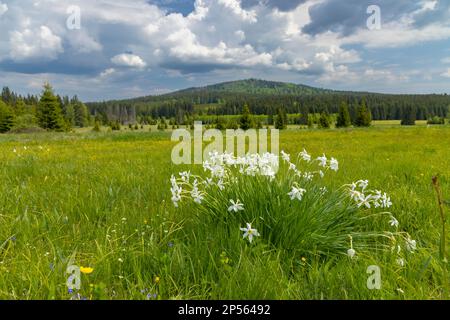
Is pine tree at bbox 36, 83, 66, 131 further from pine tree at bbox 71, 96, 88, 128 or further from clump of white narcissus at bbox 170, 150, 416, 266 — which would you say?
clump of white narcissus at bbox 170, 150, 416, 266

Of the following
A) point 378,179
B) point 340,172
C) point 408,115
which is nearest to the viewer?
point 378,179

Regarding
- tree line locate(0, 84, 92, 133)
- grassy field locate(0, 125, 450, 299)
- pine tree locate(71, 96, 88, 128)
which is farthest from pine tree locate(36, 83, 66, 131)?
grassy field locate(0, 125, 450, 299)

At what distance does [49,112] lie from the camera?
69188mm

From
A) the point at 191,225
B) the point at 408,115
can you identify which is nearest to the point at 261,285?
the point at 191,225

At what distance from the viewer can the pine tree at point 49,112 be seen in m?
68.6

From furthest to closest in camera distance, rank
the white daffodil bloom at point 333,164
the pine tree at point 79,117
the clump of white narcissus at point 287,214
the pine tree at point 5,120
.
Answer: the pine tree at point 79,117 → the pine tree at point 5,120 → the white daffodil bloom at point 333,164 → the clump of white narcissus at point 287,214

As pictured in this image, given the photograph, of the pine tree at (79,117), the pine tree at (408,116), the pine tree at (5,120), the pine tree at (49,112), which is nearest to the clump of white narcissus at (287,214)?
the pine tree at (49,112)

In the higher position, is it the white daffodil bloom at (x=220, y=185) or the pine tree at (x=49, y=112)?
the pine tree at (x=49, y=112)

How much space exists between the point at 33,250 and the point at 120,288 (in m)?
1.23

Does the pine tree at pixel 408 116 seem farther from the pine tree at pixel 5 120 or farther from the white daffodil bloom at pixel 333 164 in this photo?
the white daffodil bloom at pixel 333 164

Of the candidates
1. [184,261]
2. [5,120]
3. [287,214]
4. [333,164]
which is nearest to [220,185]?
[287,214]
